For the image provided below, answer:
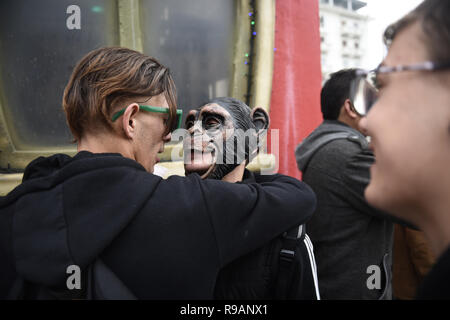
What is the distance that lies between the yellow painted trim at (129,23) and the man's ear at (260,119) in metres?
1.17

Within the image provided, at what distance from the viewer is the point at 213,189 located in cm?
100

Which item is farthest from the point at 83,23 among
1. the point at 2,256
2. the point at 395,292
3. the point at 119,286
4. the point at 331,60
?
the point at 331,60

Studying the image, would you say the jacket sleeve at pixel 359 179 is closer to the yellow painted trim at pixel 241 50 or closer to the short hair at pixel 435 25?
the short hair at pixel 435 25

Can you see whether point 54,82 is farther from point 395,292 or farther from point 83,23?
point 395,292

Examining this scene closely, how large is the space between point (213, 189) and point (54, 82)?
1.83m

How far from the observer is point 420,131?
0.65 meters

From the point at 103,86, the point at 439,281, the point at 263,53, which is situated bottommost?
the point at 439,281

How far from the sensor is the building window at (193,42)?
7.81ft

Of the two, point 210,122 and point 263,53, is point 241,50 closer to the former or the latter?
point 263,53

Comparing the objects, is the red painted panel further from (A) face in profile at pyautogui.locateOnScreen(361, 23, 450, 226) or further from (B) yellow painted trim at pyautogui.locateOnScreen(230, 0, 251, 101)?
(A) face in profile at pyautogui.locateOnScreen(361, 23, 450, 226)

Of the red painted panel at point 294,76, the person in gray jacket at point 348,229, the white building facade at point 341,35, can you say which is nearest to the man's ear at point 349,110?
the person in gray jacket at point 348,229

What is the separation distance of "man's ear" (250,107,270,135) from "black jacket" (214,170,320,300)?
701 mm

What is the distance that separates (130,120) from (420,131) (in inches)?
40.0

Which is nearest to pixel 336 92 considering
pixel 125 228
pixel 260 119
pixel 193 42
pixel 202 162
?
pixel 260 119
